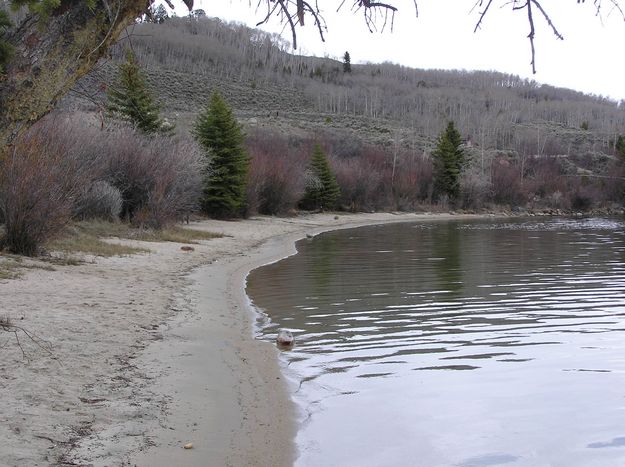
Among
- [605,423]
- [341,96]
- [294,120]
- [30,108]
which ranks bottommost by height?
[605,423]

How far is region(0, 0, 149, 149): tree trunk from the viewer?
123 inches

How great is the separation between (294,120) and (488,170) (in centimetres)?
3601

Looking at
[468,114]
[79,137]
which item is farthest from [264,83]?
[79,137]

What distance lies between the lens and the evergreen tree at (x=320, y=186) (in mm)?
52750

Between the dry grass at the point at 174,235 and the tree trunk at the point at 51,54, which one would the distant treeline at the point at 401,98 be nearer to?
the dry grass at the point at 174,235

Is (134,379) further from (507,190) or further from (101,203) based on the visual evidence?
(507,190)

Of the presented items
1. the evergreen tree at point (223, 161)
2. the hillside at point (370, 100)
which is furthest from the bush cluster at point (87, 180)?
the hillside at point (370, 100)

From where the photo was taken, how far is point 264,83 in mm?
149500

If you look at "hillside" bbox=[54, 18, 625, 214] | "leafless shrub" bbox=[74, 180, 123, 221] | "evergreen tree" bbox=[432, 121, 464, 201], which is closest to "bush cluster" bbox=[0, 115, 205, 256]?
"leafless shrub" bbox=[74, 180, 123, 221]

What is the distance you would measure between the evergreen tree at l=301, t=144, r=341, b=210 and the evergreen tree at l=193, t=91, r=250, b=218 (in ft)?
39.5

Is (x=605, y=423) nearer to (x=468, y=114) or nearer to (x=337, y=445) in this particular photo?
(x=337, y=445)

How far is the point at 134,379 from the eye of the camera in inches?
266

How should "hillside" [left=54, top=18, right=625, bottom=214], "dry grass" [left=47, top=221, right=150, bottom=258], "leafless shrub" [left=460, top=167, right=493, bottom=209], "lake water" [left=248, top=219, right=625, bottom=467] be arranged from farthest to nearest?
"leafless shrub" [left=460, top=167, right=493, bottom=209] < "hillside" [left=54, top=18, right=625, bottom=214] < "dry grass" [left=47, top=221, right=150, bottom=258] < "lake water" [left=248, top=219, right=625, bottom=467]

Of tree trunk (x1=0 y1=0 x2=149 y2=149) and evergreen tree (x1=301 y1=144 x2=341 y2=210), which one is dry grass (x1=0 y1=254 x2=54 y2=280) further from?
evergreen tree (x1=301 y1=144 x2=341 y2=210)
